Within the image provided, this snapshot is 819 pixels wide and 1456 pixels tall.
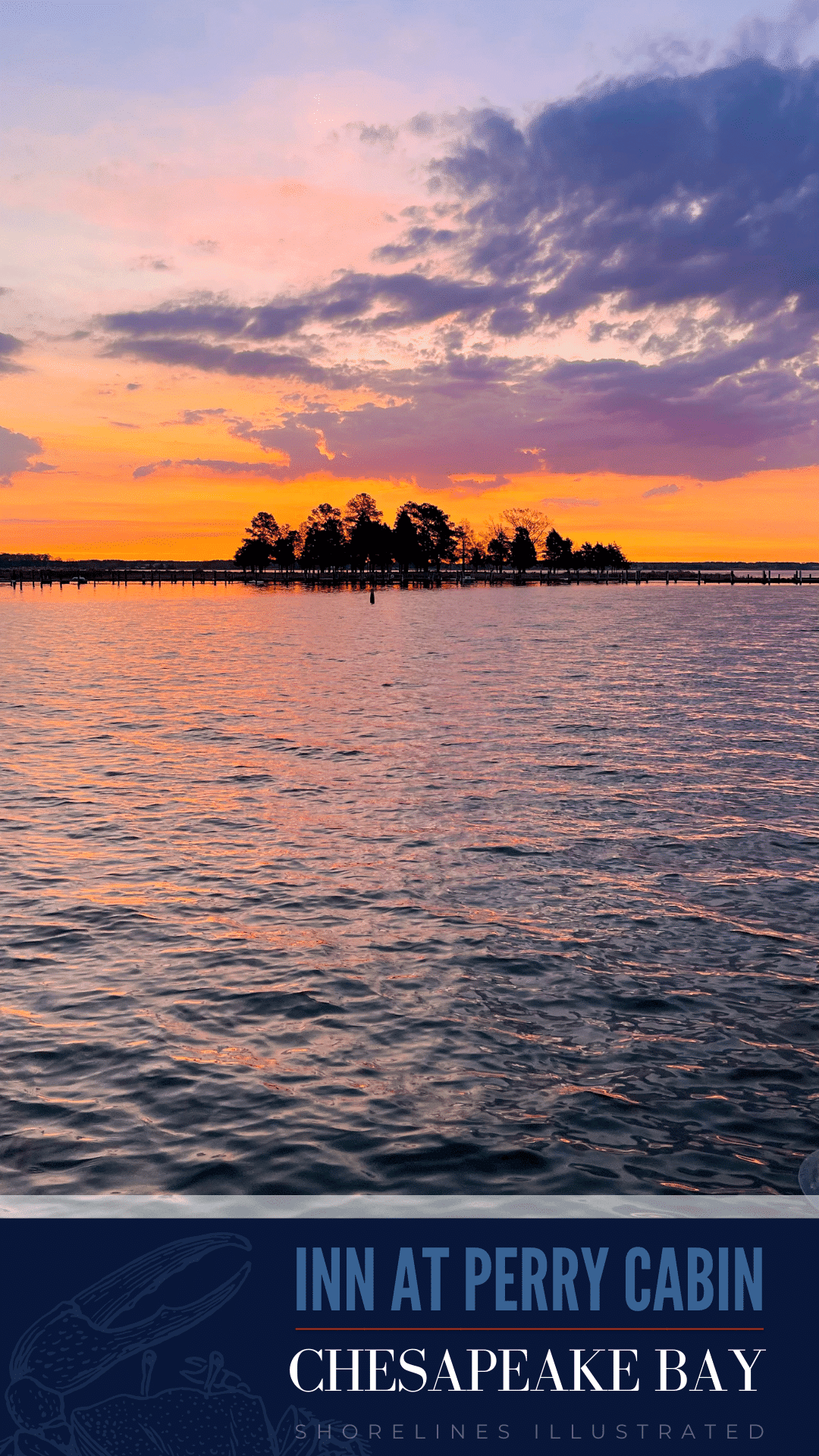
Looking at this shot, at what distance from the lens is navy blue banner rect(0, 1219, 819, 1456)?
5668 mm

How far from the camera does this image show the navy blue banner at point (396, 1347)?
5668mm

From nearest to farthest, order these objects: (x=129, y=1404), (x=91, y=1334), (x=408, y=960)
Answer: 1. (x=129, y=1404)
2. (x=91, y=1334)
3. (x=408, y=960)

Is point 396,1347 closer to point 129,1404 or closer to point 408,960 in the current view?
point 129,1404

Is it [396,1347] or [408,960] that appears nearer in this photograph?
[396,1347]

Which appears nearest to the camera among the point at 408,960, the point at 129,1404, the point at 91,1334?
the point at 129,1404

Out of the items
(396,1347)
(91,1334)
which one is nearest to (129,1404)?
(91,1334)

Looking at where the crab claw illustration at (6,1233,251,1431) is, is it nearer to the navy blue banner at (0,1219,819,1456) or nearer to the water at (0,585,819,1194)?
the navy blue banner at (0,1219,819,1456)

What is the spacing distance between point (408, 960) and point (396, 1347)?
8407 millimetres

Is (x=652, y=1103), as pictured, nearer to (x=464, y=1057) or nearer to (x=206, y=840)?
(x=464, y=1057)

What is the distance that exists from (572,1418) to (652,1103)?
4743 millimetres

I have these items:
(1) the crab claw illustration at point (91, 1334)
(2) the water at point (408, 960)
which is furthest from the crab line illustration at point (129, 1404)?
(2) the water at point (408, 960)

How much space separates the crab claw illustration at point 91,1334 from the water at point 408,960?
2.44 metres

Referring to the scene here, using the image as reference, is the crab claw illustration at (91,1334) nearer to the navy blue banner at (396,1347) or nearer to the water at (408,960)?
the navy blue banner at (396,1347)

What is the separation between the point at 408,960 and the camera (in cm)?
1437
